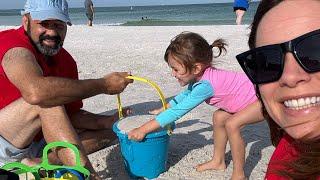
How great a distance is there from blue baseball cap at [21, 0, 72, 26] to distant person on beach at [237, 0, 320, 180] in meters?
1.95

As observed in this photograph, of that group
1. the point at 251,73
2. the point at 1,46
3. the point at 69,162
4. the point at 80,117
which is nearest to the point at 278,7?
the point at 251,73

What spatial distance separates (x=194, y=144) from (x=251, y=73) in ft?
7.86

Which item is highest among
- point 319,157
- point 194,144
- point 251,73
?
point 251,73

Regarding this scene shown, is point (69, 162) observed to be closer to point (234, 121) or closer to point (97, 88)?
point (97, 88)

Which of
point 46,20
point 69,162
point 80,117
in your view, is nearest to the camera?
point 69,162

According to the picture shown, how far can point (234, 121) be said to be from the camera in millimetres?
2916

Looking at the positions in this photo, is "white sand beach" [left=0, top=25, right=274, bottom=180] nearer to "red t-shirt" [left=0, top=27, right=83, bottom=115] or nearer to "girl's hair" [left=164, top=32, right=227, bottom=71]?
"girl's hair" [left=164, top=32, right=227, bottom=71]

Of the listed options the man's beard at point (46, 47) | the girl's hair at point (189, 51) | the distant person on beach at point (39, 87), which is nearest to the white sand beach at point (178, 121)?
the girl's hair at point (189, 51)

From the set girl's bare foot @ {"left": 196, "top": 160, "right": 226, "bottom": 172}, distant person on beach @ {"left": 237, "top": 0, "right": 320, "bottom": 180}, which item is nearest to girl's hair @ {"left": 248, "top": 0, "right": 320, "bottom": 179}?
distant person on beach @ {"left": 237, "top": 0, "right": 320, "bottom": 180}

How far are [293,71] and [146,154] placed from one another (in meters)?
1.88

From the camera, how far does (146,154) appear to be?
2.96 metres

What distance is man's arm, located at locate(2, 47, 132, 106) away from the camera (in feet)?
8.30

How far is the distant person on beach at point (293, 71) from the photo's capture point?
3.79 feet

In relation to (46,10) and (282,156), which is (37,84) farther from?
(282,156)
